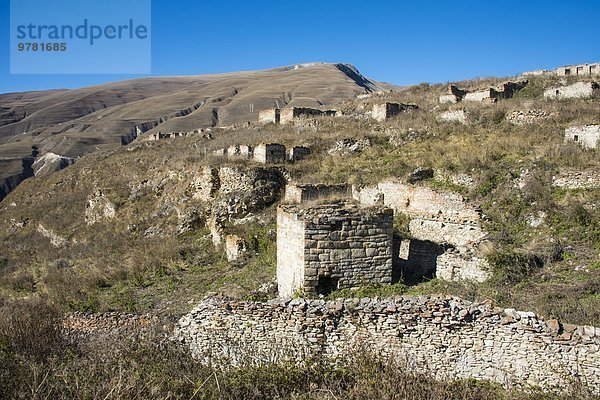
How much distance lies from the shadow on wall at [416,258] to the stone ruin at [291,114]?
16563 mm

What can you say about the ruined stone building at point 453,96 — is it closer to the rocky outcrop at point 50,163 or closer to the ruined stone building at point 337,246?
the ruined stone building at point 337,246

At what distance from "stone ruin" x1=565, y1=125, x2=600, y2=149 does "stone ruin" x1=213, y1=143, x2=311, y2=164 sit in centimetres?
928

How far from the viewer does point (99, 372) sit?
14.7 ft

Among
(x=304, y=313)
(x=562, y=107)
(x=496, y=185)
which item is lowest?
(x=304, y=313)

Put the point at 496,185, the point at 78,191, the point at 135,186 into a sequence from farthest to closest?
the point at 78,191 → the point at 135,186 → the point at 496,185

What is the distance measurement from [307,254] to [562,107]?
14533 millimetres

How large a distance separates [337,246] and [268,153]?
1020 cm

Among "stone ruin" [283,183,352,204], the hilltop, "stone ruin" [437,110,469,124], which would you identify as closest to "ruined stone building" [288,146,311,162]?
the hilltop

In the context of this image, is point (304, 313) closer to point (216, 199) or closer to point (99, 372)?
point (99, 372)

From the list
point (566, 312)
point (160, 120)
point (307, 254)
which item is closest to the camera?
point (566, 312)

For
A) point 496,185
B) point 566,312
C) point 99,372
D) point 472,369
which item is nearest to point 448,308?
point 472,369

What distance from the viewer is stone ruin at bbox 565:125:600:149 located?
1150 cm

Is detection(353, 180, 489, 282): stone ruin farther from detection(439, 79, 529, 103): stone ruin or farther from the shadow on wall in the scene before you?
detection(439, 79, 529, 103): stone ruin

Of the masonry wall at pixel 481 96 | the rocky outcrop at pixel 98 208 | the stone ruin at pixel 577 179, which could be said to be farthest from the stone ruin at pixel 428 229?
the masonry wall at pixel 481 96
